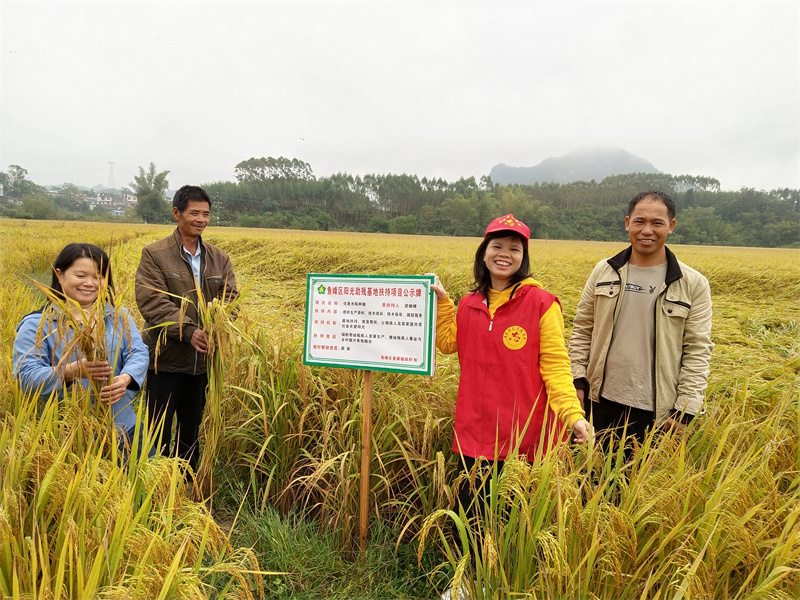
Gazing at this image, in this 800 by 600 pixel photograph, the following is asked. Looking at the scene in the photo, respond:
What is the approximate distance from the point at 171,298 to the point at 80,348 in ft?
3.18

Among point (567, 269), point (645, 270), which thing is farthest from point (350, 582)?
point (567, 269)

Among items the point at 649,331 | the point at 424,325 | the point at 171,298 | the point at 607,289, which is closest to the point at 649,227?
the point at 607,289

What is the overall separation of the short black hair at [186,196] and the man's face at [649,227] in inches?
99.7

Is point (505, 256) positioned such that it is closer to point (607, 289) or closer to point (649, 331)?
point (607, 289)

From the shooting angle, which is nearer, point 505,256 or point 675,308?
point 505,256

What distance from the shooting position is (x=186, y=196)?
8.85 feet

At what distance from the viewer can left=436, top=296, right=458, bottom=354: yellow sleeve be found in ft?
7.14

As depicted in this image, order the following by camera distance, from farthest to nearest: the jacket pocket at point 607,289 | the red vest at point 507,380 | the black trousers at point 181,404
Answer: the black trousers at point 181,404, the jacket pocket at point 607,289, the red vest at point 507,380

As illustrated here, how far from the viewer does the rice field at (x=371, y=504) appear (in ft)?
4.20

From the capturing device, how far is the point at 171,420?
8.99ft

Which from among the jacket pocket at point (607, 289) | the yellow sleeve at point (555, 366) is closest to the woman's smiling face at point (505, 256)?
the yellow sleeve at point (555, 366)

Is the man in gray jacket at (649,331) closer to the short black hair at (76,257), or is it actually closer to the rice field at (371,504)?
the rice field at (371,504)

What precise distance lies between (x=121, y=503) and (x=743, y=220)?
41.9 m

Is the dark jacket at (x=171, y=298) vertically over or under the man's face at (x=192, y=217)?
under
